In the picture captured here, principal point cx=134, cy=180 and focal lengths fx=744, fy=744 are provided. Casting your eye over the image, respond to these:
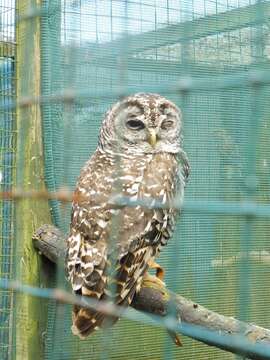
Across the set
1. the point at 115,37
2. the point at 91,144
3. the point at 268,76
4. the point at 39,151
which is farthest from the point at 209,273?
the point at 268,76

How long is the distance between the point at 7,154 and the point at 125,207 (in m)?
1.05

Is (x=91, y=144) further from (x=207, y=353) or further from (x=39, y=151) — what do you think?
(x=207, y=353)

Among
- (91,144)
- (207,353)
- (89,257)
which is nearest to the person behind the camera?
(89,257)

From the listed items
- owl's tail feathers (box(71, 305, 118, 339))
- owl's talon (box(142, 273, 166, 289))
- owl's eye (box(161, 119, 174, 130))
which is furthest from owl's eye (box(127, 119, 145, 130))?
owl's tail feathers (box(71, 305, 118, 339))

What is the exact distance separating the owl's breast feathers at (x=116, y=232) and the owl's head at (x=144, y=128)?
156mm

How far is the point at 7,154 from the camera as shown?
3094 mm

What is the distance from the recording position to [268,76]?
90cm

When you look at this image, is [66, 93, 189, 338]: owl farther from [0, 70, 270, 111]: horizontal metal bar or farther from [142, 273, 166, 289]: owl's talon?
[0, 70, 270, 111]: horizontal metal bar

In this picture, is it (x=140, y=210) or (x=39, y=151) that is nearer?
(x=140, y=210)

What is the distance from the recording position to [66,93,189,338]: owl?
7.66 feet

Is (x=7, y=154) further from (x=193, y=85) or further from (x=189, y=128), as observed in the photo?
(x=193, y=85)

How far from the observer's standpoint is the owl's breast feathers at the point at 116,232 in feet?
7.63

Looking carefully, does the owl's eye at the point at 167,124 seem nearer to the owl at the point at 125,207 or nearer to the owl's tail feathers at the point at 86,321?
the owl at the point at 125,207

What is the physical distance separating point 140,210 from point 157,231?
0.37ft
